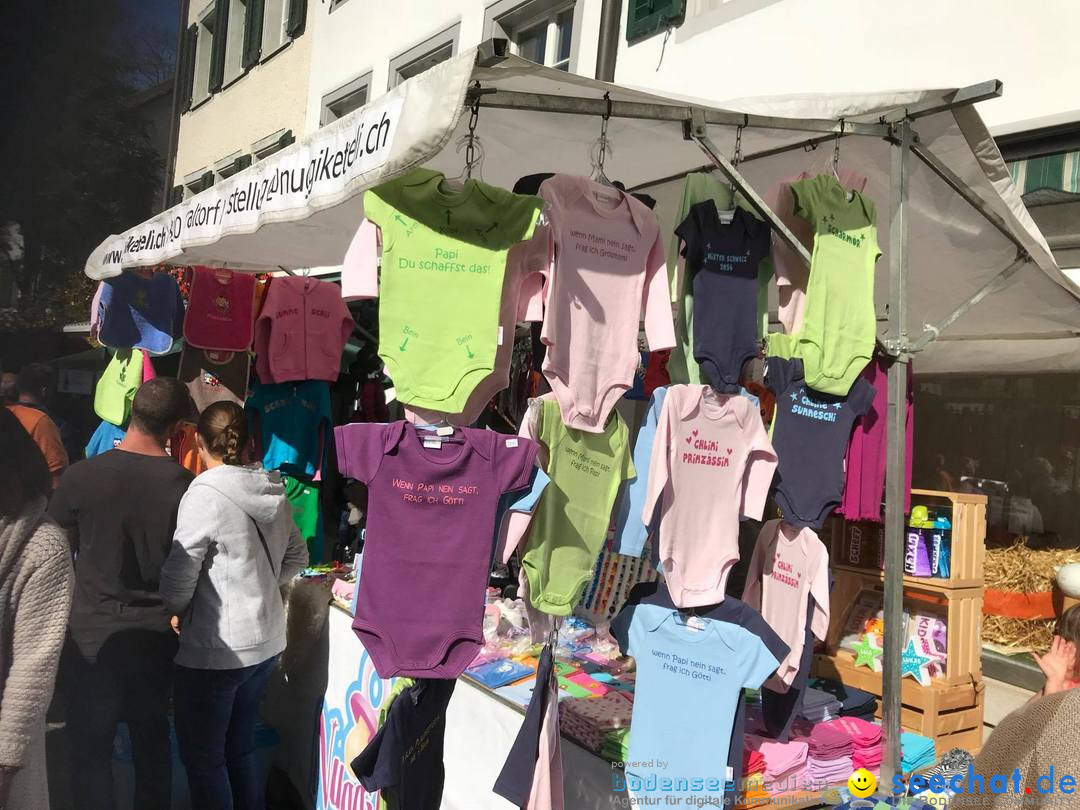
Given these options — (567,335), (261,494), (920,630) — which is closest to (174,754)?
(261,494)

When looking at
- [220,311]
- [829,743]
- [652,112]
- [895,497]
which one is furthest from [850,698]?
[220,311]

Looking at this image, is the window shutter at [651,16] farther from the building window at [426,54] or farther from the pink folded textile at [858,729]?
the pink folded textile at [858,729]

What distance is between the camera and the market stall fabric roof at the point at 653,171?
2.33m

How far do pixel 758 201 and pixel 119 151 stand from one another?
2027 mm

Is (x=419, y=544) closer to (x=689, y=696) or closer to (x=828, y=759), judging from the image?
(x=689, y=696)

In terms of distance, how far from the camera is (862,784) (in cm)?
315

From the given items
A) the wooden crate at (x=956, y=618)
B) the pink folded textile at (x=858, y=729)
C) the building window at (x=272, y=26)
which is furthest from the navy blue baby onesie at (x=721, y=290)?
the building window at (x=272, y=26)

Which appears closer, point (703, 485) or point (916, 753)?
point (703, 485)

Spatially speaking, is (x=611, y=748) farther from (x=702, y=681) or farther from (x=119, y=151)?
(x=119, y=151)

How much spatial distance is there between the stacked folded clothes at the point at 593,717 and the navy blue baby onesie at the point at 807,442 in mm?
1040

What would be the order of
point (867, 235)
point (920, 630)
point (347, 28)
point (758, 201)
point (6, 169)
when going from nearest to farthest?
point (6, 169) < point (758, 201) < point (867, 235) < point (920, 630) < point (347, 28)

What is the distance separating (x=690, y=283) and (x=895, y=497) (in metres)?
1.24

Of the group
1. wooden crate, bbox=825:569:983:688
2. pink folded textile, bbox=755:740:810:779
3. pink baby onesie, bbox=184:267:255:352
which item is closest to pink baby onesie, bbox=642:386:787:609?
pink folded textile, bbox=755:740:810:779

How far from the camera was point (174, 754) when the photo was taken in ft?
15.2
